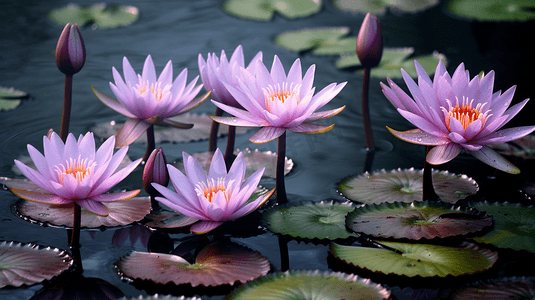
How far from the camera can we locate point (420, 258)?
1.91 metres

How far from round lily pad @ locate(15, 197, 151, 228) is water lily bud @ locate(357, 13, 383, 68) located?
139cm

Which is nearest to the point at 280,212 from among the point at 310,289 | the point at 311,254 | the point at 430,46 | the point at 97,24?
the point at 311,254

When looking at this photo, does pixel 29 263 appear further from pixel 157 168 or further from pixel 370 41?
pixel 370 41

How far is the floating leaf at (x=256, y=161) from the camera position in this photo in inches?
108

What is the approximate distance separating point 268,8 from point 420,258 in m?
4.61

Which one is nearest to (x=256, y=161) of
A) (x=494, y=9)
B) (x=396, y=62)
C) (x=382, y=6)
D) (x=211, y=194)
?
(x=211, y=194)

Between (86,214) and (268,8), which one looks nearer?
(86,214)

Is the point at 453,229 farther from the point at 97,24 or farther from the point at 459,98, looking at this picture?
the point at 97,24

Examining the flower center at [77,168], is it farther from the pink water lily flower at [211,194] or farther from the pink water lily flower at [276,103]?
the pink water lily flower at [276,103]

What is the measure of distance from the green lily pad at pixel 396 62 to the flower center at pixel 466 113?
80.4 inches

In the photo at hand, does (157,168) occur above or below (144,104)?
below

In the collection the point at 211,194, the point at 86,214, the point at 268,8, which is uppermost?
the point at 268,8

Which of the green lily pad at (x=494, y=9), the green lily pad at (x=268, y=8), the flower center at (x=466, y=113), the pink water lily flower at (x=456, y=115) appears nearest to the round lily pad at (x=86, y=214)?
the pink water lily flower at (x=456, y=115)

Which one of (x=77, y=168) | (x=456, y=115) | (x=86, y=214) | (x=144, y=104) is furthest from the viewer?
(x=144, y=104)
